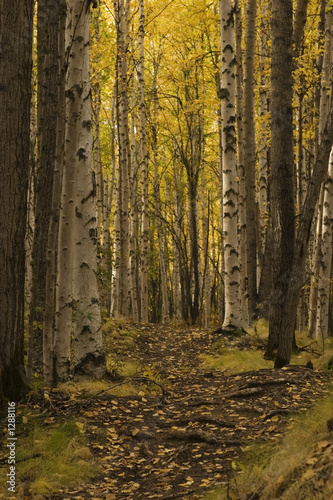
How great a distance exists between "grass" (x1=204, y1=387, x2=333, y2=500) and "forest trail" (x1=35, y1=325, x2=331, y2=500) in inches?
8.7

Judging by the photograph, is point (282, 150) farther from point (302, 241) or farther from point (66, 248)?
point (66, 248)

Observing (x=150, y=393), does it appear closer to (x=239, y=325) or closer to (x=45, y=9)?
(x=239, y=325)

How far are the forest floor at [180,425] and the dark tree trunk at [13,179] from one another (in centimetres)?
58

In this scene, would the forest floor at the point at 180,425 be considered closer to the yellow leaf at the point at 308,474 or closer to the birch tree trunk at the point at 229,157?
the yellow leaf at the point at 308,474

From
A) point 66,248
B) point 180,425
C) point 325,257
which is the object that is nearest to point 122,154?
point 325,257

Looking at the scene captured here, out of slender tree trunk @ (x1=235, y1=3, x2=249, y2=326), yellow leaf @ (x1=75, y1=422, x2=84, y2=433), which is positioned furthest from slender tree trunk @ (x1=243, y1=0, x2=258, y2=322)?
yellow leaf @ (x1=75, y1=422, x2=84, y2=433)

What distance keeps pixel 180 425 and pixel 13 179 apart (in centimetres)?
320

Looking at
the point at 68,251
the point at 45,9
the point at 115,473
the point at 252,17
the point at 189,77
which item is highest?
the point at 189,77

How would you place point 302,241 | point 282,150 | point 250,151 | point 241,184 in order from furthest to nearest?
point 250,151
point 241,184
point 282,150
point 302,241

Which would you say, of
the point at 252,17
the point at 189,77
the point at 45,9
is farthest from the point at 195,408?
the point at 189,77

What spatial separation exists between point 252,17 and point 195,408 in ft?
27.7

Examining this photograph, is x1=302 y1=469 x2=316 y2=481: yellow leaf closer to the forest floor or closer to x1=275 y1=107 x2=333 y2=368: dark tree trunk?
the forest floor

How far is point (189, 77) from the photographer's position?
17312 millimetres

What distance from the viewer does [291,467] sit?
326 centimetres
